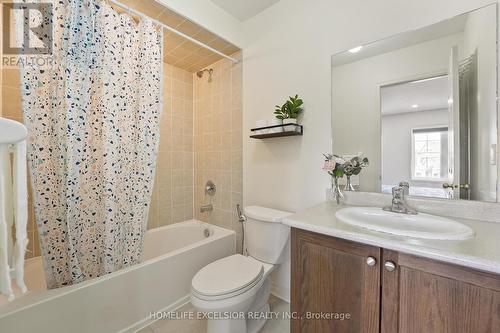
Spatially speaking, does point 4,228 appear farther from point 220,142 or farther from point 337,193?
point 220,142

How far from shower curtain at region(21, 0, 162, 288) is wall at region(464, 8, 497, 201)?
73.8 inches

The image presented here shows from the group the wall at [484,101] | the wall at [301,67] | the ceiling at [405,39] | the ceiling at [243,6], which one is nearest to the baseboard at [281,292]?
the wall at [301,67]

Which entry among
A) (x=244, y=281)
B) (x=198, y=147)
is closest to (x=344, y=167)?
(x=244, y=281)

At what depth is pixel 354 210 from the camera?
116 centimetres

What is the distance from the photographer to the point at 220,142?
7.38 feet

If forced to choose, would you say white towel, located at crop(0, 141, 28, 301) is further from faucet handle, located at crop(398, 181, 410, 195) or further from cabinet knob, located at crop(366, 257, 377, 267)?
faucet handle, located at crop(398, 181, 410, 195)

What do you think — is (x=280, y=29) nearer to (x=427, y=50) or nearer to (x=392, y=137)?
(x=427, y=50)

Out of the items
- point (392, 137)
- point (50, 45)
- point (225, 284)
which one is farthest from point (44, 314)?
point (392, 137)

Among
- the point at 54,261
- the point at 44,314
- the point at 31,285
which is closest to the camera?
the point at 44,314

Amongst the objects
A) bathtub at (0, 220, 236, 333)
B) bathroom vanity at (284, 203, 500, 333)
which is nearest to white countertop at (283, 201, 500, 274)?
bathroom vanity at (284, 203, 500, 333)

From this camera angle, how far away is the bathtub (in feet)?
3.39

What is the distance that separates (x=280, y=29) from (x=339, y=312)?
1983 millimetres

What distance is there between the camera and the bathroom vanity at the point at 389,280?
2.07 ft

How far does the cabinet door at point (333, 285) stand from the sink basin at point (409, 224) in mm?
123
